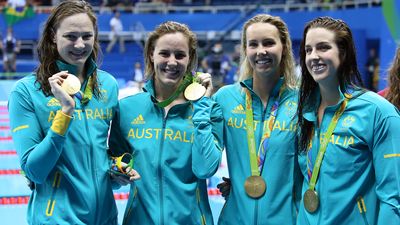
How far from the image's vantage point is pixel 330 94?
282cm

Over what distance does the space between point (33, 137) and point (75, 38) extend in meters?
0.52

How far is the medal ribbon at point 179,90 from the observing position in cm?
304

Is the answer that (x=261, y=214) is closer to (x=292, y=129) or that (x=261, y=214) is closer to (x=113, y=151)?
(x=292, y=129)

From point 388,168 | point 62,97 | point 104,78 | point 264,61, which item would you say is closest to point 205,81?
point 264,61

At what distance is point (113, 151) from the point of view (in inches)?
123

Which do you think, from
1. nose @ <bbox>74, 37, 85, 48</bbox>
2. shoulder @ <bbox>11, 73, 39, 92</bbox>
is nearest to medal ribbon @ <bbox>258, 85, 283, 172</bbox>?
nose @ <bbox>74, 37, 85, 48</bbox>

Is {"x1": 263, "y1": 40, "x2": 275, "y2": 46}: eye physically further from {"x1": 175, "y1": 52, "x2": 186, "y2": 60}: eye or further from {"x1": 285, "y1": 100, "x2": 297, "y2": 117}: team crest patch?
{"x1": 175, "y1": 52, "x2": 186, "y2": 60}: eye

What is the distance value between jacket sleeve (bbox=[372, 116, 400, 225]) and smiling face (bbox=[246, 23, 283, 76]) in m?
0.68

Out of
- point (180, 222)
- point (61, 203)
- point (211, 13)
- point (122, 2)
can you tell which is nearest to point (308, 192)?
point (180, 222)

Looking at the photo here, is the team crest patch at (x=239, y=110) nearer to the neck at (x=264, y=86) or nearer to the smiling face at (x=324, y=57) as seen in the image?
the neck at (x=264, y=86)

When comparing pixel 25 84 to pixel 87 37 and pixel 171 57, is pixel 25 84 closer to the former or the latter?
pixel 87 37

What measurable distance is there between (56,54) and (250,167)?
1129 mm

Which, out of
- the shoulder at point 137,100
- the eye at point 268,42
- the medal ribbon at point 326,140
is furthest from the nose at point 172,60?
the medal ribbon at point 326,140

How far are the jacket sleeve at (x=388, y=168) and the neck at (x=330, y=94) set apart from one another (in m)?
0.27
